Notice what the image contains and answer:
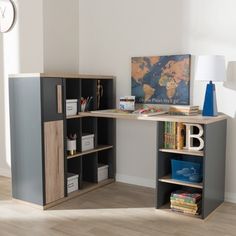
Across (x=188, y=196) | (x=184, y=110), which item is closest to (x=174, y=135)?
(x=184, y=110)

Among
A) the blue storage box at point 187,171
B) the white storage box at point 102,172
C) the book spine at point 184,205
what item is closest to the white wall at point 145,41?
the white storage box at point 102,172

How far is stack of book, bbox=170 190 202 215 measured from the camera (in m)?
2.79

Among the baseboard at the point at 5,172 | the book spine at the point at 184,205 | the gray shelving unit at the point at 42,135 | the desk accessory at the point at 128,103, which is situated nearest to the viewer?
the book spine at the point at 184,205

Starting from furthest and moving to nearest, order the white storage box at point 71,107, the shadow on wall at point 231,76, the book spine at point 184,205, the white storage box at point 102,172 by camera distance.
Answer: the white storage box at point 102,172, the white storage box at point 71,107, the shadow on wall at point 231,76, the book spine at point 184,205

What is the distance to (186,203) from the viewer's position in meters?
2.82

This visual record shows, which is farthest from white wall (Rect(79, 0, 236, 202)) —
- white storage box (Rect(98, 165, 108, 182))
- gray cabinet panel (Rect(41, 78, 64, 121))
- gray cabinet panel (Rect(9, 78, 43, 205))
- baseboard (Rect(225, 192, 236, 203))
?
gray cabinet panel (Rect(9, 78, 43, 205))

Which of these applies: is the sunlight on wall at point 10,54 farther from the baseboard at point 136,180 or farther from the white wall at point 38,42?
the baseboard at point 136,180

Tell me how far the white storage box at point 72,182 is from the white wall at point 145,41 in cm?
58

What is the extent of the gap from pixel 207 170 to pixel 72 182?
125cm

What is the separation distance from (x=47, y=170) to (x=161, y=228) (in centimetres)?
103

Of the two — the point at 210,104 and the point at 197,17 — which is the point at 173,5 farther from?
the point at 210,104

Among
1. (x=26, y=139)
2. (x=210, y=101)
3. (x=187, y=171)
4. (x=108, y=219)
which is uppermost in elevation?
(x=210, y=101)

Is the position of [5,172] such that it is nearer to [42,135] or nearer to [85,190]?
[85,190]

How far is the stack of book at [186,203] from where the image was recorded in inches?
110
